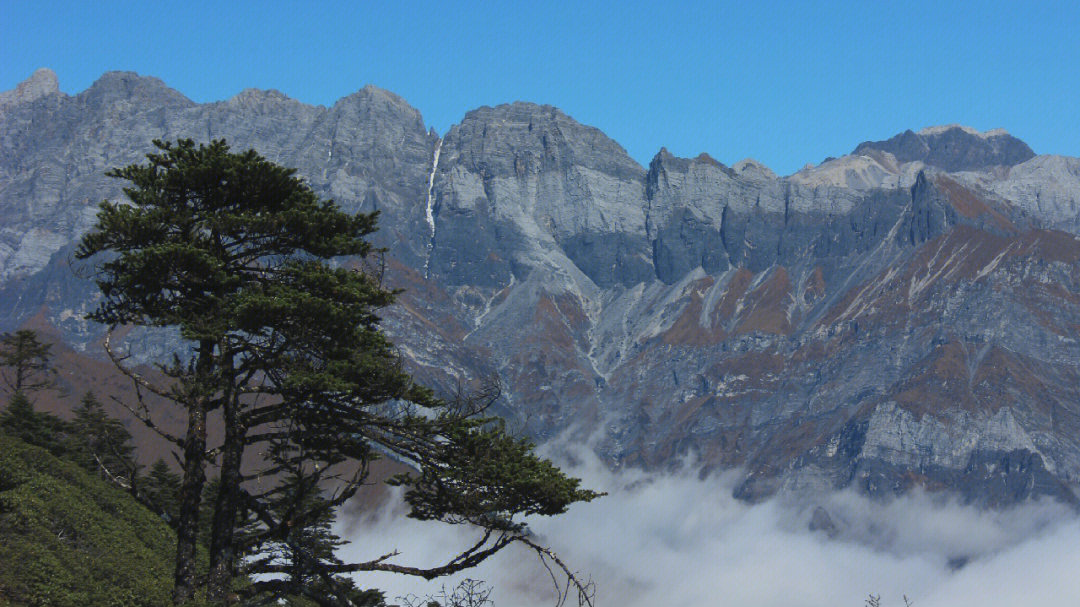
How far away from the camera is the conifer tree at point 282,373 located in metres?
24.1

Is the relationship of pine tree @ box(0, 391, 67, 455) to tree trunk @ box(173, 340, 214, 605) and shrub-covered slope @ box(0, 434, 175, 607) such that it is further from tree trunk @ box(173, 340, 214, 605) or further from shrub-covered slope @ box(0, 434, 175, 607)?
tree trunk @ box(173, 340, 214, 605)

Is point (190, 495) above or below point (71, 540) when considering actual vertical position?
below

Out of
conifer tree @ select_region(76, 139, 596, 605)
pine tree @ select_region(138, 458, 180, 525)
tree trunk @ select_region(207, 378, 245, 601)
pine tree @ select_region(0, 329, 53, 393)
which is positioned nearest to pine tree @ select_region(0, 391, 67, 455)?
pine tree @ select_region(138, 458, 180, 525)

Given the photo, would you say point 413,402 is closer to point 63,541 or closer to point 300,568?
point 300,568

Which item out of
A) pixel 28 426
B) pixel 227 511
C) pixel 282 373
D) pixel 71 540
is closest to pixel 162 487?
pixel 28 426

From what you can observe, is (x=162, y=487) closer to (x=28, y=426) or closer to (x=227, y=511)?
(x=28, y=426)

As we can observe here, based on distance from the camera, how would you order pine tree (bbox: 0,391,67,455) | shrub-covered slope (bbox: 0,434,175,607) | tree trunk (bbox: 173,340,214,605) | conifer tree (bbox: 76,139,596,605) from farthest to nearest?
pine tree (bbox: 0,391,67,455), shrub-covered slope (bbox: 0,434,175,607), tree trunk (bbox: 173,340,214,605), conifer tree (bbox: 76,139,596,605)

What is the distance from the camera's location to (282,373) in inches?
987

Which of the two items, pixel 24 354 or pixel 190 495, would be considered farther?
pixel 24 354

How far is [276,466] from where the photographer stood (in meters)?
27.0

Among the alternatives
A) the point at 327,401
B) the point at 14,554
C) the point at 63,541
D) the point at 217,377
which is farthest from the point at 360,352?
the point at 63,541

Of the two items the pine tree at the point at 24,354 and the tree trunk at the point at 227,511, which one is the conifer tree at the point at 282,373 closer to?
the tree trunk at the point at 227,511

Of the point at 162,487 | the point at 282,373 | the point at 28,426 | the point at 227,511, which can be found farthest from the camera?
the point at 162,487

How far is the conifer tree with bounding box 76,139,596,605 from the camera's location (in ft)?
78.9
